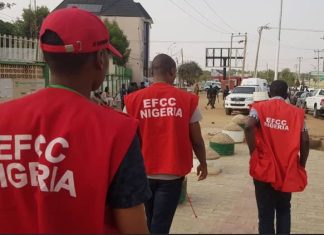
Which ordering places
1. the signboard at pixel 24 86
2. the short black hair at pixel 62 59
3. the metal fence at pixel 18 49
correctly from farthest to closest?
1. the metal fence at pixel 18 49
2. the signboard at pixel 24 86
3. the short black hair at pixel 62 59

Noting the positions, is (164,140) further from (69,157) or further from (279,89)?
(69,157)

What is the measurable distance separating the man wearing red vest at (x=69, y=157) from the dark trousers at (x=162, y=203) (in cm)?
224

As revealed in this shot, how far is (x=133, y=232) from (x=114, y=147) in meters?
0.29

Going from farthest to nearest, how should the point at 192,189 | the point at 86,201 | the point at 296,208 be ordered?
the point at 192,189, the point at 296,208, the point at 86,201

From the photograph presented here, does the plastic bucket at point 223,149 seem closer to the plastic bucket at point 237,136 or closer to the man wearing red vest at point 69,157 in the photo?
the plastic bucket at point 237,136

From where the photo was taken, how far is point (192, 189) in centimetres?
780

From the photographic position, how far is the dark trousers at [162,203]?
12.7ft

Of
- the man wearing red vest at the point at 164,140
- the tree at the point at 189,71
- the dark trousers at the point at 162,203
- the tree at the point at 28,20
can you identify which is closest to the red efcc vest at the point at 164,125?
the man wearing red vest at the point at 164,140

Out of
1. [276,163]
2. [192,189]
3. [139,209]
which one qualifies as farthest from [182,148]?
[192,189]

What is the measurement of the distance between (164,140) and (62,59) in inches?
92.0

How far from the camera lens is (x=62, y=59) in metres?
1.69

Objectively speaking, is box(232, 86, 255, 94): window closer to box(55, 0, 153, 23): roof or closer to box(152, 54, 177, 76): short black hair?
box(152, 54, 177, 76): short black hair

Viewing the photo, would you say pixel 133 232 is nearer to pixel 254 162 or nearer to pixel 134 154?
pixel 134 154

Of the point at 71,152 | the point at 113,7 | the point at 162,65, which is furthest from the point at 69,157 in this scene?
the point at 113,7
